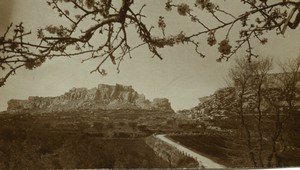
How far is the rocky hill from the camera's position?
3.30 meters

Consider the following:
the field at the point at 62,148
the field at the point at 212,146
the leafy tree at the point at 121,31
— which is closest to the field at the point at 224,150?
the field at the point at 212,146

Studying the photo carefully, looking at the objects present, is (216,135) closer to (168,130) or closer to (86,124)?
(168,130)

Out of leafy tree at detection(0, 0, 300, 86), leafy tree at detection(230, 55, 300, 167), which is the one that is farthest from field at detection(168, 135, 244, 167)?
leafy tree at detection(0, 0, 300, 86)

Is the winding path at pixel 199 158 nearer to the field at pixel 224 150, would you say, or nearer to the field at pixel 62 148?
the field at pixel 224 150

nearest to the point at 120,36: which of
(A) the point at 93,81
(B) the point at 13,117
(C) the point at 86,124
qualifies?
(A) the point at 93,81

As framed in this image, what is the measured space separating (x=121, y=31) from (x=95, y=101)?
487mm

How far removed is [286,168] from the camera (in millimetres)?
3193

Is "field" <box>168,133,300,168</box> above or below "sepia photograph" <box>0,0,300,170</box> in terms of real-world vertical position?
below

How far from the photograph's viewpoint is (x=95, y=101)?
332 cm

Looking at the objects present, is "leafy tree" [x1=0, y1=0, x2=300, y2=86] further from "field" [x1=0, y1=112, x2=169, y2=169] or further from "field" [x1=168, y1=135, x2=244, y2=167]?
"field" [x1=168, y1=135, x2=244, y2=167]

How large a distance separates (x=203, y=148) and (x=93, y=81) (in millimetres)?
827

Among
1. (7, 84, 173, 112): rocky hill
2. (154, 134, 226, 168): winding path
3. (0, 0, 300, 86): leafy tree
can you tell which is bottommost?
(154, 134, 226, 168): winding path

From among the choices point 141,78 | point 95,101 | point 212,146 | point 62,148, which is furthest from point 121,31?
point 212,146

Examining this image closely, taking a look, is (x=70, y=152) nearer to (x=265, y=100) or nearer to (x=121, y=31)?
(x=121, y=31)
